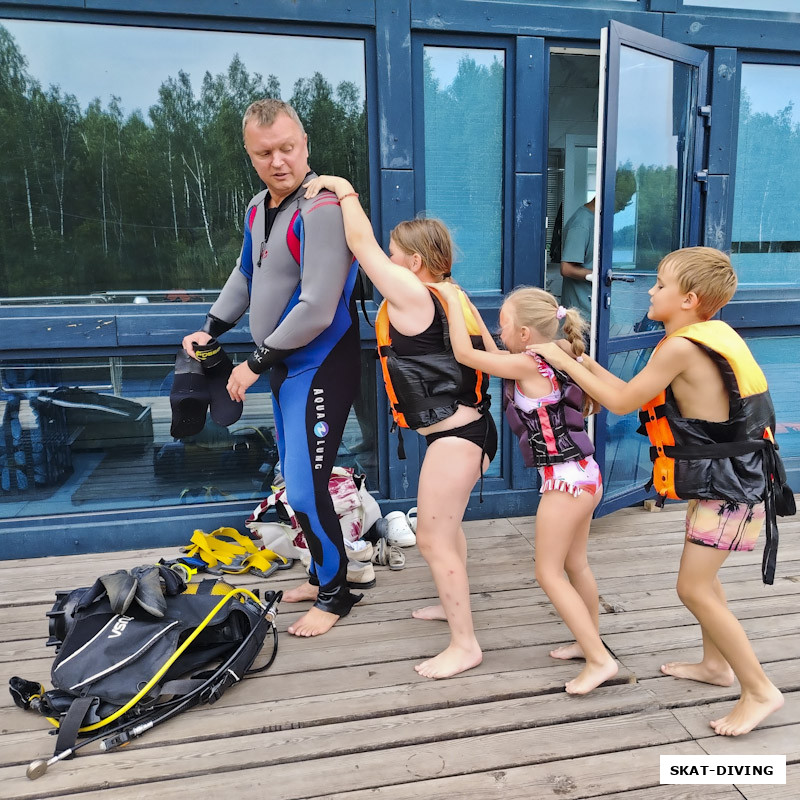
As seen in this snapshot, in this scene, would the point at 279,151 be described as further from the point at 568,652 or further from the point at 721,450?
the point at 568,652

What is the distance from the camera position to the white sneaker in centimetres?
340

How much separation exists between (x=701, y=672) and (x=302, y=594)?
4.97 ft

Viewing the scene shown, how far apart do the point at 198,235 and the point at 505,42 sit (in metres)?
1.78

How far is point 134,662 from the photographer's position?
2.17m

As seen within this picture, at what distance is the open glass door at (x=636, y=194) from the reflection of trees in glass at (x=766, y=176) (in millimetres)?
352

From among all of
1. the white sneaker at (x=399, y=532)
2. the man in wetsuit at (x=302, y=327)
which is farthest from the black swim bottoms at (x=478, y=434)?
the white sneaker at (x=399, y=532)

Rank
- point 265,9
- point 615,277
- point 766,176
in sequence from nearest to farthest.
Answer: point 265,9 → point 615,277 → point 766,176

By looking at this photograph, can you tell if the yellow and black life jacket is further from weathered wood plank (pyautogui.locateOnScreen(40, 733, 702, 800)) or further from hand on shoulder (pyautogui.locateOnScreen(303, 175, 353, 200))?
weathered wood plank (pyautogui.locateOnScreen(40, 733, 702, 800))

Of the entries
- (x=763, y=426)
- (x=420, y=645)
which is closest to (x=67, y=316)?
(x=420, y=645)

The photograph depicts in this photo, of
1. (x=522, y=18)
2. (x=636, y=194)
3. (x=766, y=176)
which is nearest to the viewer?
(x=522, y=18)

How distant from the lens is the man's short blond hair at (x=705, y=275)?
6.33 feet

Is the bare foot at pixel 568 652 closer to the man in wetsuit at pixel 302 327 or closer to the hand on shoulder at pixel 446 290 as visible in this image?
the man in wetsuit at pixel 302 327

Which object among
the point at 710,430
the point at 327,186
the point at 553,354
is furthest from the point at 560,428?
the point at 327,186

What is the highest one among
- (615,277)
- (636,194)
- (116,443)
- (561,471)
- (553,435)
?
(636,194)
